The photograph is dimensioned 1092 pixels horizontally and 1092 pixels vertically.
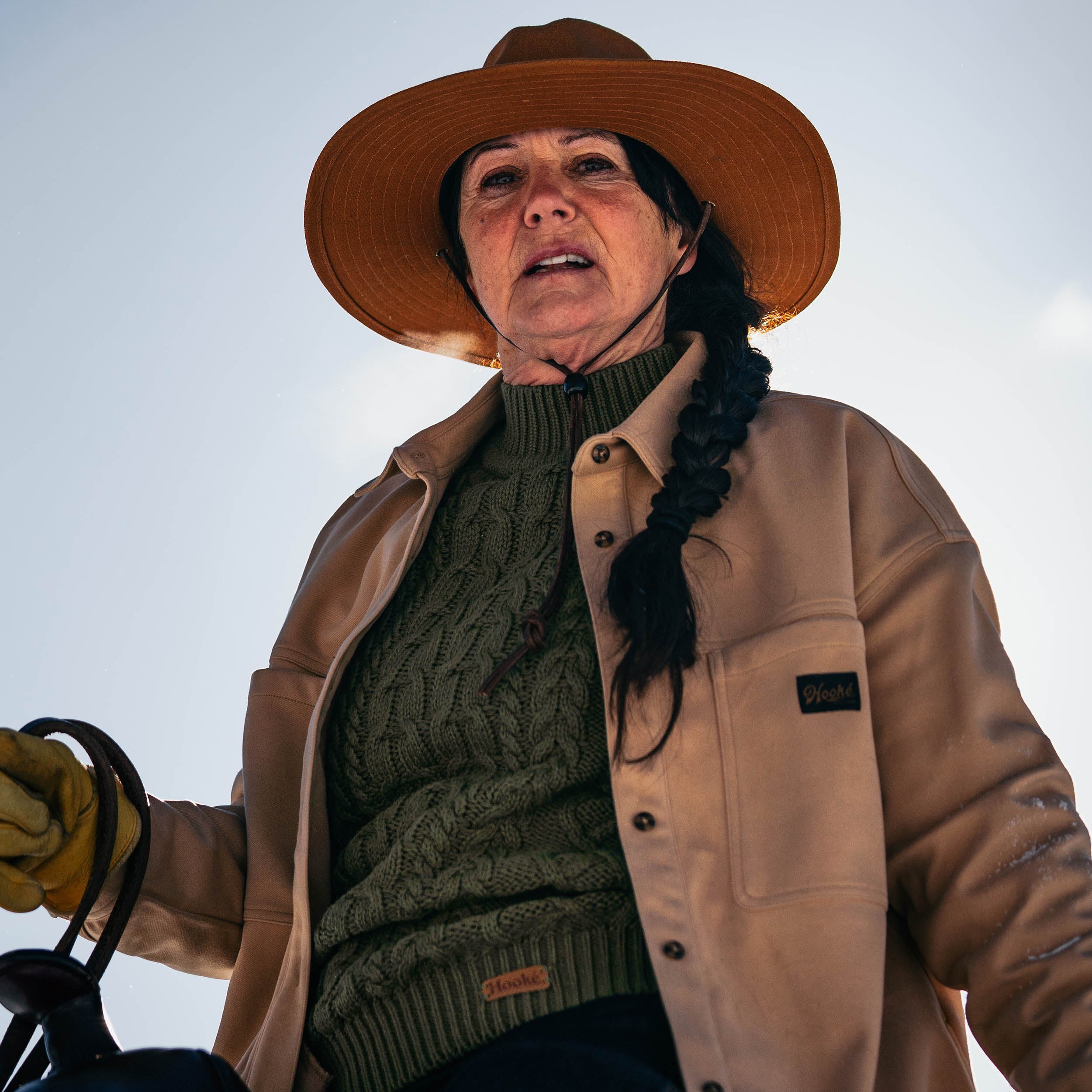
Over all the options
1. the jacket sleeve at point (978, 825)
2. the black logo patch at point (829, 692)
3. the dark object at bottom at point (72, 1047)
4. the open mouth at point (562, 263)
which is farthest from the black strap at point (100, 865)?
the open mouth at point (562, 263)

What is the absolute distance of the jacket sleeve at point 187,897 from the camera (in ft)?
7.11

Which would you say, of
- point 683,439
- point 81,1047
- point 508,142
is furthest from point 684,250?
point 81,1047

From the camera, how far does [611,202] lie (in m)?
2.55

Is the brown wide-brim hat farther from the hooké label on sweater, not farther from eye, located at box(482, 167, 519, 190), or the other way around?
the hooké label on sweater

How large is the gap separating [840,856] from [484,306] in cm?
148

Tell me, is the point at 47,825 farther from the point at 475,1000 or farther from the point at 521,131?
the point at 521,131

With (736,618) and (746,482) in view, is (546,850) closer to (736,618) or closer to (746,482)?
(736,618)

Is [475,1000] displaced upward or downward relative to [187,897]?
downward

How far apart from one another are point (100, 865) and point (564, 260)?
1.43m

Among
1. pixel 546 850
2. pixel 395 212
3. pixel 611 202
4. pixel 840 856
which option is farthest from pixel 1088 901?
pixel 395 212

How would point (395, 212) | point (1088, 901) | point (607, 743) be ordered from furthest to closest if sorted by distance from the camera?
point (395, 212), point (607, 743), point (1088, 901)

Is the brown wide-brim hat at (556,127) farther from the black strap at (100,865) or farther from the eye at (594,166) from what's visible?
the black strap at (100,865)

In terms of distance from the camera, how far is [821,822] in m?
1.67

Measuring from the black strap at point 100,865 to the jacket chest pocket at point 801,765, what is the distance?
0.86 meters
